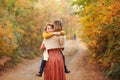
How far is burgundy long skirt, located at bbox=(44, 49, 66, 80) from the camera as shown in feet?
26.8

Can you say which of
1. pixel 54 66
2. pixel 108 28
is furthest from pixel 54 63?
pixel 108 28

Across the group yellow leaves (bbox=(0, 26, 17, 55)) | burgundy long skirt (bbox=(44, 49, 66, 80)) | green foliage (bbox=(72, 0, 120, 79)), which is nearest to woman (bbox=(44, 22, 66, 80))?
burgundy long skirt (bbox=(44, 49, 66, 80))

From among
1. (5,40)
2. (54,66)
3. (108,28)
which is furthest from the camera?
(5,40)

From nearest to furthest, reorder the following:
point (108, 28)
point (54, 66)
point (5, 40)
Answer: point (54, 66) < point (108, 28) < point (5, 40)

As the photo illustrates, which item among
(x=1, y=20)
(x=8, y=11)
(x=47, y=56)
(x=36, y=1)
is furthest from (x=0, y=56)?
(x=36, y=1)

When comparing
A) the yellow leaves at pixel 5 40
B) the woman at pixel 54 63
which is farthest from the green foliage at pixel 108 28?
the yellow leaves at pixel 5 40

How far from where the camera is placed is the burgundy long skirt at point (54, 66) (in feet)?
26.8

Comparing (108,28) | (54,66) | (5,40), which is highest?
(108,28)

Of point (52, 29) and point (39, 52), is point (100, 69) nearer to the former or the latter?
point (52, 29)

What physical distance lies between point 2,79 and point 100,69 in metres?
6.16

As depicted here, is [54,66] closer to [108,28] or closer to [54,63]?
[54,63]

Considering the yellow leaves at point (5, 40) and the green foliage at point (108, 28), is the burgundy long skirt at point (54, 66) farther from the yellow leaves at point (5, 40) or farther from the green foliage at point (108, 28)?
the yellow leaves at point (5, 40)

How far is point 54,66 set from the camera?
8.19m

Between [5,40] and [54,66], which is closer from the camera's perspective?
[54,66]
